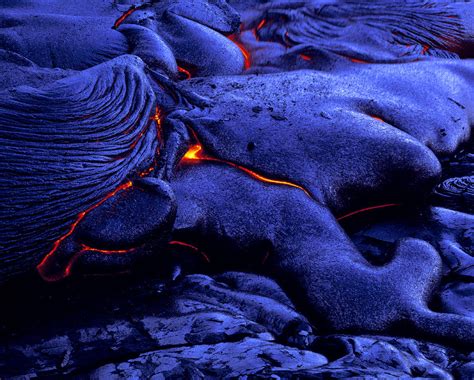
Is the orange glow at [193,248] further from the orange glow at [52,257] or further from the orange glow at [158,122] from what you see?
the orange glow at [158,122]

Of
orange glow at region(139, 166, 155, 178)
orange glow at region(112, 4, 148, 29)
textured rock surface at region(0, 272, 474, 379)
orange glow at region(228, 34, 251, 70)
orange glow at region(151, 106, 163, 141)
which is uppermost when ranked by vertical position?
orange glow at region(112, 4, 148, 29)

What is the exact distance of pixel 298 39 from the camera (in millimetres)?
3568

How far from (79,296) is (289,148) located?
1.08 m

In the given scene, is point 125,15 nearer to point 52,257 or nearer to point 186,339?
point 52,257

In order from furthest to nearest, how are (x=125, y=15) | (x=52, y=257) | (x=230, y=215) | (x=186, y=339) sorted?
(x=125, y=15) < (x=230, y=215) < (x=52, y=257) < (x=186, y=339)

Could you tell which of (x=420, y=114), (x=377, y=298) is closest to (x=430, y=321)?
(x=377, y=298)

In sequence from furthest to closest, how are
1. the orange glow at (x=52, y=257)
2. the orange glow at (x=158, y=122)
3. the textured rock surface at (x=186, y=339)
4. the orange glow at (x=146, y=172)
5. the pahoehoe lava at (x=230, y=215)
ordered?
the orange glow at (x=158, y=122) → the orange glow at (x=146, y=172) → the orange glow at (x=52, y=257) → the pahoehoe lava at (x=230, y=215) → the textured rock surface at (x=186, y=339)

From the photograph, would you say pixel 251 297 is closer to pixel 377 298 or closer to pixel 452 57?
pixel 377 298

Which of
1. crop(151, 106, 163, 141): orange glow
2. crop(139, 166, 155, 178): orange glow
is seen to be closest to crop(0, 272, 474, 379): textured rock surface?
crop(139, 166, 155, 178): orange glow

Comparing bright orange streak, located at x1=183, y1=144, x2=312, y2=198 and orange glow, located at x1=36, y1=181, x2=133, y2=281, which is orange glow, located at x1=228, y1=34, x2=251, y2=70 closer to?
bright orange streak, located at x1=183, y1=144, x2=312, y2=198

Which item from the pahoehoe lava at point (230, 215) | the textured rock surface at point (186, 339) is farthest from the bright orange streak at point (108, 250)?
the textured rock surface at point (186, 339)

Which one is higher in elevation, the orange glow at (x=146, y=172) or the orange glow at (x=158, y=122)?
the orange glow at (x=158, y=122)

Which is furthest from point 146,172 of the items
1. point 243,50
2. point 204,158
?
point 243,50

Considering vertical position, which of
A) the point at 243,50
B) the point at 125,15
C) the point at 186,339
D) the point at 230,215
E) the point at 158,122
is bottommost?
the point at 186,339
